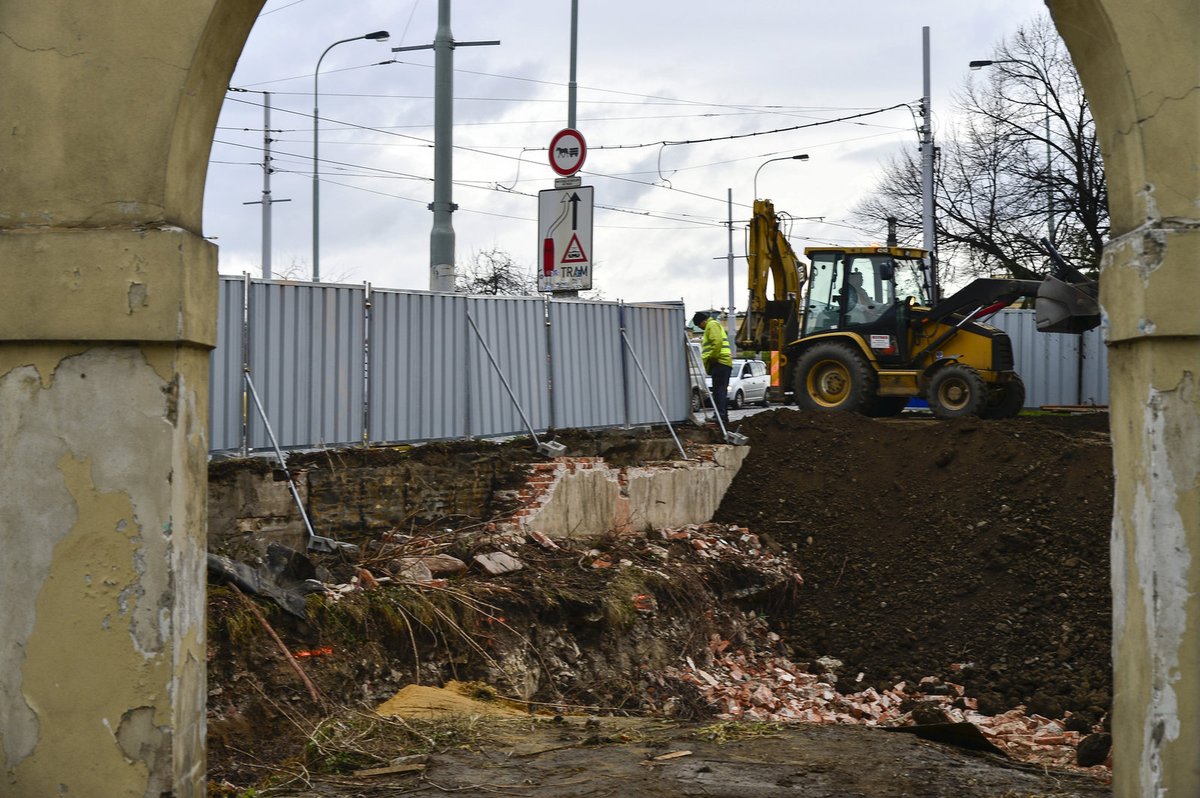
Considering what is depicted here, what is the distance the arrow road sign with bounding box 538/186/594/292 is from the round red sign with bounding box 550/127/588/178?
1.06ft

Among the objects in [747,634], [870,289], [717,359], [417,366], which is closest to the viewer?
[417,366]

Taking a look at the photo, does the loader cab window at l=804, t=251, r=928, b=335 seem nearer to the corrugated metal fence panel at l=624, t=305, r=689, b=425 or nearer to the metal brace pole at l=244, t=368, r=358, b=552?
the corrugated metal fence panel at l=624, t=305, r=689, b=425

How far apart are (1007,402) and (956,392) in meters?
1.08

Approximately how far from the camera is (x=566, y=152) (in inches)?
463

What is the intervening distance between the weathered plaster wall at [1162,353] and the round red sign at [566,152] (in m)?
7.55

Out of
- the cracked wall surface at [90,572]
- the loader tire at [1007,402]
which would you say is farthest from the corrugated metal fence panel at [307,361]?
the loader tire at [1007,402]

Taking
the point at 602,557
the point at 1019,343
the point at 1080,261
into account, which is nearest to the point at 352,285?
the point at 602,557

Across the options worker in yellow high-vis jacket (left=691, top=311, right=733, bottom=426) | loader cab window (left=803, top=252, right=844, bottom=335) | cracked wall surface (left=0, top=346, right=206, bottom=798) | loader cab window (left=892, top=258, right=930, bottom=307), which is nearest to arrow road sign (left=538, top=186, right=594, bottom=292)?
worker in yellow high-vis jacket (left=691, top=311, right=733, bottom=426)

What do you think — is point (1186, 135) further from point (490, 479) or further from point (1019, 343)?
point (1019, 343)

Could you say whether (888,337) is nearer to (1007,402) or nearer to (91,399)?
(1007,402)

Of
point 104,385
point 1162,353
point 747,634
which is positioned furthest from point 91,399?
point 747,634

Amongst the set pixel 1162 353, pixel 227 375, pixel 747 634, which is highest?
pixel 227 375

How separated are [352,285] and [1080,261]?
70.5 feet

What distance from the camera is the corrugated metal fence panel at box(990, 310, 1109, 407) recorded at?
1038 inches
